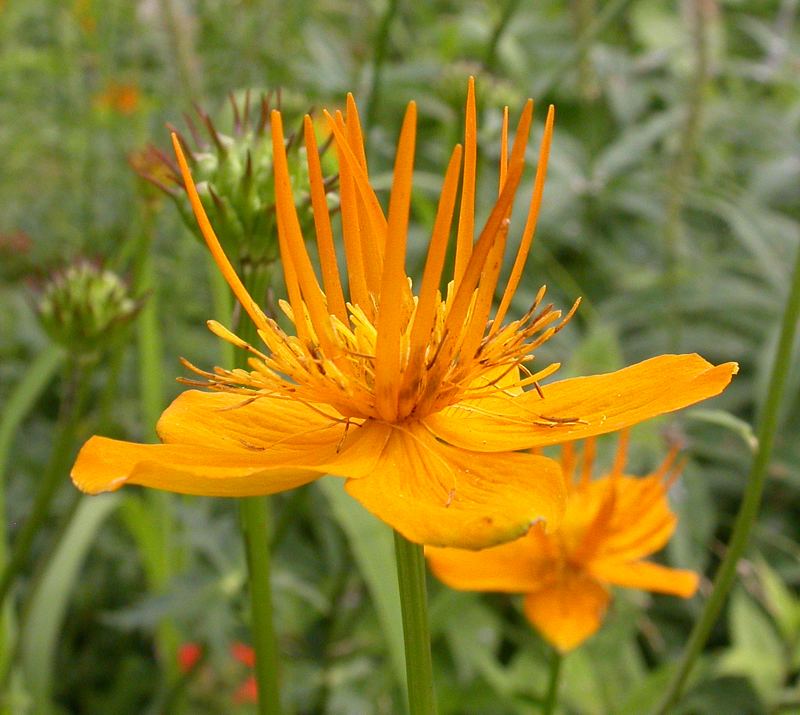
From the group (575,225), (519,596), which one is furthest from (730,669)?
(575,225)

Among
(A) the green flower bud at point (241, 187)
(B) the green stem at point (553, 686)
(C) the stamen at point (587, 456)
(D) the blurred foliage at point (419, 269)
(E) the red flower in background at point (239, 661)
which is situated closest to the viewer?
(A) the green flower bud at point (241, 187)

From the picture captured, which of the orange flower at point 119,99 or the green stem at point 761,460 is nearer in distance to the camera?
the green stem at point 761,460

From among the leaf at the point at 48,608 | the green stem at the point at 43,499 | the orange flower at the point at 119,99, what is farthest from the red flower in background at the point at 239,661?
the orange flower at the point at 119,99

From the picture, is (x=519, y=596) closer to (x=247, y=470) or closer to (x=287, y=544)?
(x=287, y=544)

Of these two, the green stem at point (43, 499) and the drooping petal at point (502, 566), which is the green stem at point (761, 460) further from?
the green stem at point (43, 499)

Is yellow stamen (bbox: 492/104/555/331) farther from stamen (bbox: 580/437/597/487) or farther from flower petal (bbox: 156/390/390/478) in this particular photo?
stamen (bbox: 580/437/597/487)

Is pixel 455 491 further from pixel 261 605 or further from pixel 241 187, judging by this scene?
pixel 241 187
